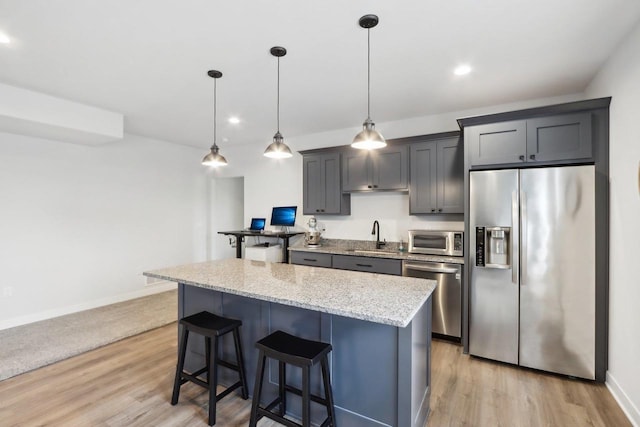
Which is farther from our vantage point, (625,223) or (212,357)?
(625,223)

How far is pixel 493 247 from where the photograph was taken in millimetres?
2975

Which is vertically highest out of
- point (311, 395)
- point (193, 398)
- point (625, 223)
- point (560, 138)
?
point (560, 138)

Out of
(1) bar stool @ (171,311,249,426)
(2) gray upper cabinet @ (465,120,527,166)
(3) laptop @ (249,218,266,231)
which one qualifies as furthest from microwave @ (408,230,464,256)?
(3) laptop @ (249,218,266,231)

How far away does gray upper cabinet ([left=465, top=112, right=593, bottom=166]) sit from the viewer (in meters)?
2.68

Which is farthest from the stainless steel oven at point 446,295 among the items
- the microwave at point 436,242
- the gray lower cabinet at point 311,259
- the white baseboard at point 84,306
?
the white baseboard at point 84,306

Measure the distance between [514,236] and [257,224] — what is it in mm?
3878

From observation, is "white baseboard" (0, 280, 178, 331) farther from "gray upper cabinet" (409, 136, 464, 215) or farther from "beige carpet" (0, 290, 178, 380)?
"gray upper cabinet" (409, 136, 464, 215)

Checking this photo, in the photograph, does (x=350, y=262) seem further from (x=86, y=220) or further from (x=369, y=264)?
(x=86, y=220)

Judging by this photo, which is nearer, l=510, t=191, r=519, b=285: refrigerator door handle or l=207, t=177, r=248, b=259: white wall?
l=510, t=191, r=519, b=285: refrigerator door handle

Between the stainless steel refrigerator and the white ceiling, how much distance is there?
0.97m

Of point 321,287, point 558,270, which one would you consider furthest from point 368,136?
point 558,270

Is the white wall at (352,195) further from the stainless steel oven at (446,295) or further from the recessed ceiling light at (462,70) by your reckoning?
the recessed ceiling light at (462,70)

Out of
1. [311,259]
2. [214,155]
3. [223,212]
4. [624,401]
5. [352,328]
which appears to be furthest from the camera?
[223,212]

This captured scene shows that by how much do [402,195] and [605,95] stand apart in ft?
7.12
